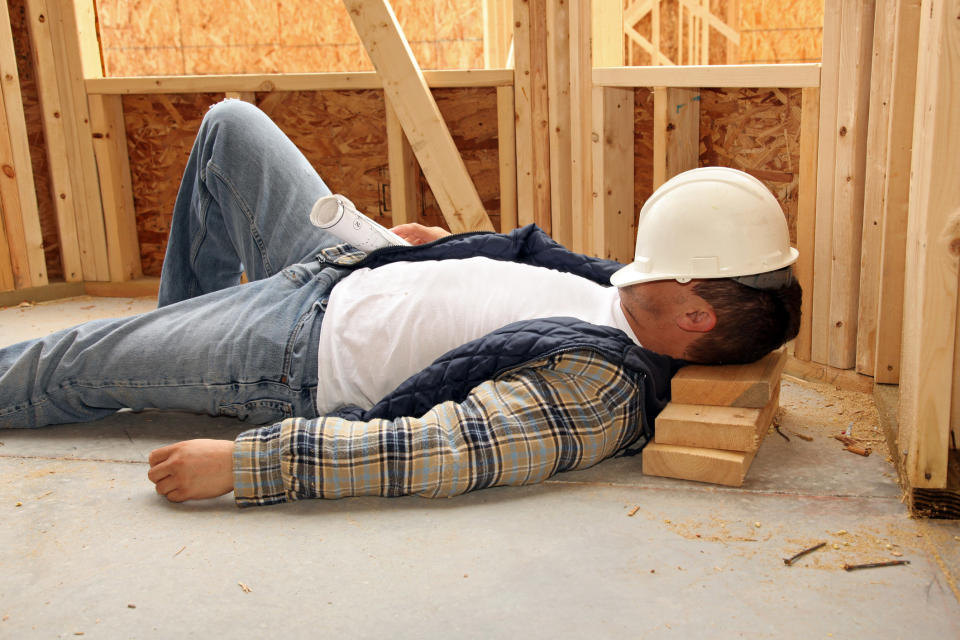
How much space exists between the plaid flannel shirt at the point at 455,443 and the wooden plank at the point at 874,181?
104 cm

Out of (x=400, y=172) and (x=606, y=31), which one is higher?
(x=606, y=31)

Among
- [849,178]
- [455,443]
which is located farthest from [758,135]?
[455,443]

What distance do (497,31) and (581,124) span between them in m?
2.14

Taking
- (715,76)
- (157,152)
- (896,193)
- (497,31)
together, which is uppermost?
(497,31)

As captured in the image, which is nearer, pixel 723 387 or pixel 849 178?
pixel 723 387

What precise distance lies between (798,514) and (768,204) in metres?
0.67

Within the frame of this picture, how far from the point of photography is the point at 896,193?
2.27 m

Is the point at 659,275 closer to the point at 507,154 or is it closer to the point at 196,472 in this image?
the point at 196,472

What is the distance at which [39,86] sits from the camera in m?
4.31

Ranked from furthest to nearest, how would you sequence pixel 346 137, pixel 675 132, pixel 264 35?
pixel 264 35 → pixel 346 137 → pixel 675 132

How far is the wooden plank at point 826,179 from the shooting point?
246cm

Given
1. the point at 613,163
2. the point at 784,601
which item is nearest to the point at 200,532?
the point at 784,601

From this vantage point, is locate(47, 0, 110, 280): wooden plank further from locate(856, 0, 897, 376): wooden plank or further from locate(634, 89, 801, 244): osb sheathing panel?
locate(856, 0, 897, 376): wooden plank

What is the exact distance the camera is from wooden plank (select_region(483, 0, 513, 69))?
5457 millimetres
